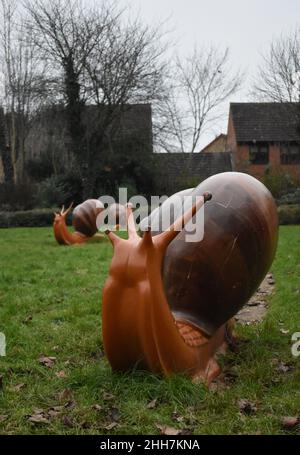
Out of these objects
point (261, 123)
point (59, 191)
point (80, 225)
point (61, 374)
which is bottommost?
point (61, 374)

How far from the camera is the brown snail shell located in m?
4.36

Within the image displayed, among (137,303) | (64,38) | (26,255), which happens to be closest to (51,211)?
(64,38)

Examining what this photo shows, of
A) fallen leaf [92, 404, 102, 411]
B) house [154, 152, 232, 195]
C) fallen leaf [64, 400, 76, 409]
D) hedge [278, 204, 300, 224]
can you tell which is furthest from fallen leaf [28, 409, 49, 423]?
house [154, 152, 232, 195]

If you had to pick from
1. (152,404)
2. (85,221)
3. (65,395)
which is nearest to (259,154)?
(85,221)

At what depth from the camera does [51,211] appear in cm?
2316

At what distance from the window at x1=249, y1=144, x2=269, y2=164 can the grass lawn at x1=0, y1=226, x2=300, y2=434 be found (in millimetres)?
30202

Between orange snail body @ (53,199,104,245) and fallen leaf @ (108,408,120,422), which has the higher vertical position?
orange snail body @ (53,199,104,245)

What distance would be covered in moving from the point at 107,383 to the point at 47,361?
0.93 metres

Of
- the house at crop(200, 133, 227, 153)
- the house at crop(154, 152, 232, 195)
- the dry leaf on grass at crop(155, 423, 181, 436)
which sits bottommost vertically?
the dry leaf on grass at crop(155, 423, 181, 436)

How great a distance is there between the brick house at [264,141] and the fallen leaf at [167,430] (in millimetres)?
31861

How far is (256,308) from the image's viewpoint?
695 centimetres

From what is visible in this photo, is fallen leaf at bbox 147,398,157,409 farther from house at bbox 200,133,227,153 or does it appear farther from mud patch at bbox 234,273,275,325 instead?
house at bbox 200,133,227,153

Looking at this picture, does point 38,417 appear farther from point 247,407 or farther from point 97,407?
point 247,407

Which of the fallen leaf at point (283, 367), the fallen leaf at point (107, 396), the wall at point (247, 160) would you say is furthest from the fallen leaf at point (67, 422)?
the wall at point (247, 160)
